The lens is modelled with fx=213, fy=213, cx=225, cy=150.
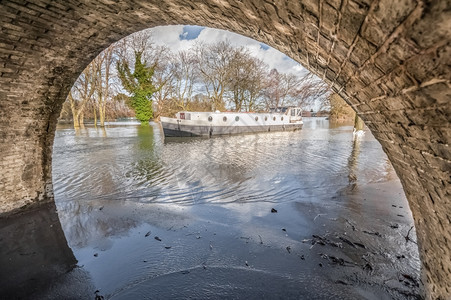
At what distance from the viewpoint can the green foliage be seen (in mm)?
27250

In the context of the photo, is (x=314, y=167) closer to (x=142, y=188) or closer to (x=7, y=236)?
(x=142, y=188)

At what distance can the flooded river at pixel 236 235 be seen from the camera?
2.88 metres

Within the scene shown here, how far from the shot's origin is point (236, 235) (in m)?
4.09

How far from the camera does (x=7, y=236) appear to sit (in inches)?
162

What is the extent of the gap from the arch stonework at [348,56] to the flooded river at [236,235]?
116 centimetres

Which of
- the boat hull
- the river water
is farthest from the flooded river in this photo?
the boat hull

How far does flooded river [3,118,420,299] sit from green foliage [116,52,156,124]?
75.9 ft

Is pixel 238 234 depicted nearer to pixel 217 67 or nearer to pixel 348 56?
pixel 348 56

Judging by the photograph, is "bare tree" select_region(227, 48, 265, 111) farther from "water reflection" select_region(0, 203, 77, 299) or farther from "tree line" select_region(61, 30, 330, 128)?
"water reflection" select_region(0, 203, 77, 299)

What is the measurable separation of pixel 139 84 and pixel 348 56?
3096 centimetres

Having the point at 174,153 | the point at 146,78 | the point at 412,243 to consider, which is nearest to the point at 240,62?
the point at 146,78

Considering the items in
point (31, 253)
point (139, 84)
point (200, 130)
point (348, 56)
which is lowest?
point (31, 253)

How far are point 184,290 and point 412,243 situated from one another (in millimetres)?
3830

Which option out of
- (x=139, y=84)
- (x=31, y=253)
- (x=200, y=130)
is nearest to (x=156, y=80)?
(x=139, y=84)
